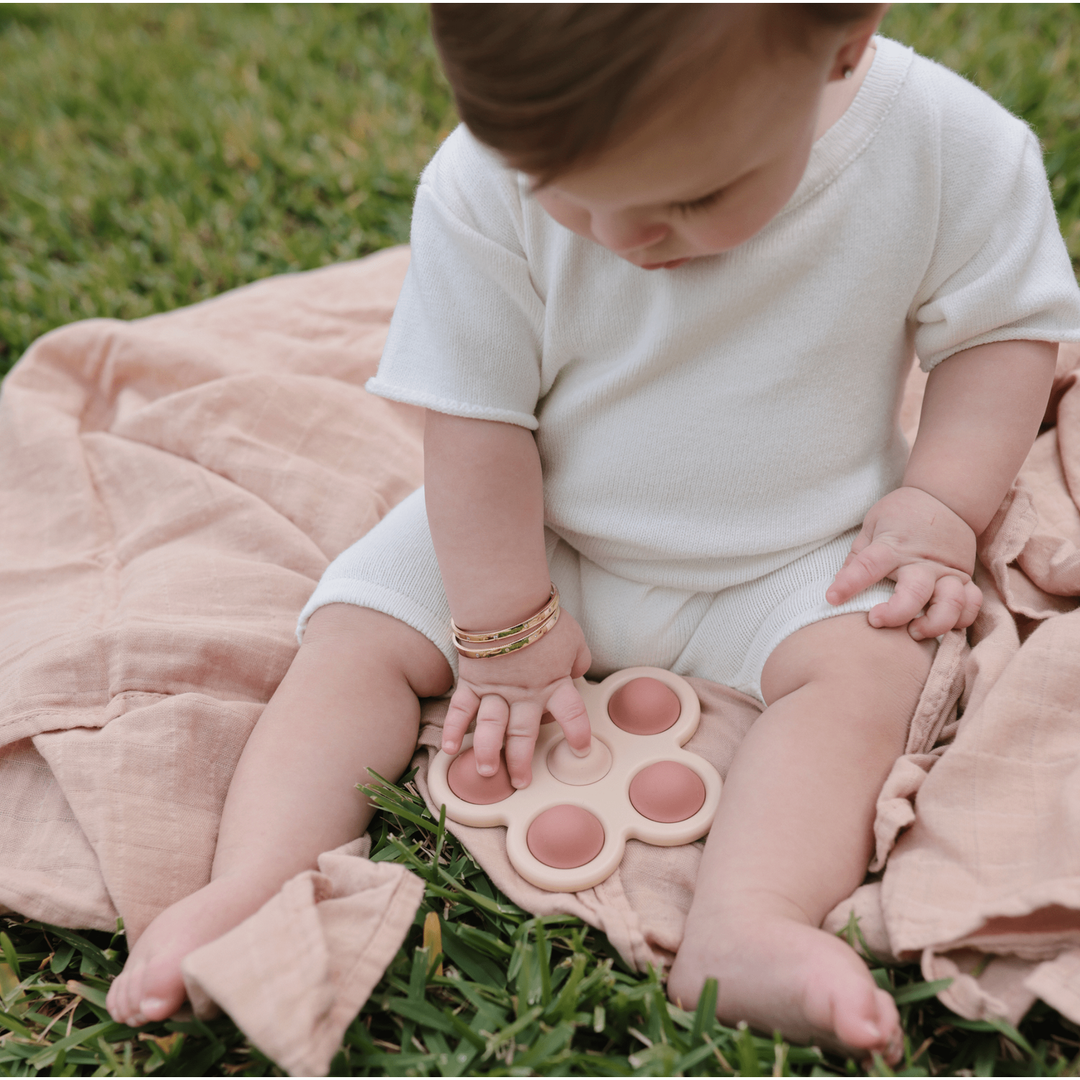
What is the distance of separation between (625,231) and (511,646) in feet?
1.44

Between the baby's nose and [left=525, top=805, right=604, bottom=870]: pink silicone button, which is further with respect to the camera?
[left=525, top=805, right=604, bottom=870]: pink silicone button

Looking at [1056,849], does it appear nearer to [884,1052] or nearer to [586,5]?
[884,1052]

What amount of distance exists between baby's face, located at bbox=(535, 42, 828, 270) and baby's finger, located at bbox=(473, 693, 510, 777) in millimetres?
462

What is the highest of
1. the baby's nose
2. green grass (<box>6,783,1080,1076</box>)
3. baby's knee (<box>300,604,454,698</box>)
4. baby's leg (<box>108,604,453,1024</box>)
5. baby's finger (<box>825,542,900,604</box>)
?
the baby's nose

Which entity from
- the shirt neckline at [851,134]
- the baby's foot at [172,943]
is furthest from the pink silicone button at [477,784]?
the shirt neckline at [851,134]

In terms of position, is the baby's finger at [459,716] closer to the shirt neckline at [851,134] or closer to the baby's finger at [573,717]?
the baby's finger at [573,717]

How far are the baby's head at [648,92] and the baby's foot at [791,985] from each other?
21.1 inches

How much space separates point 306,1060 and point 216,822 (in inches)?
12.3

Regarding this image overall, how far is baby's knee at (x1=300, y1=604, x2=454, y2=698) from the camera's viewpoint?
3.47 feet

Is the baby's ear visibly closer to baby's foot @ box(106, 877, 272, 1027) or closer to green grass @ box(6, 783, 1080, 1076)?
green grass @ box(6, 783, 1080, 1076)

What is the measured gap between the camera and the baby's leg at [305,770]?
0.86 m

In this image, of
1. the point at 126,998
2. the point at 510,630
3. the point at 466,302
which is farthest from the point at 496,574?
the point at 126,998

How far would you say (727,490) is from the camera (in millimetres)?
1033

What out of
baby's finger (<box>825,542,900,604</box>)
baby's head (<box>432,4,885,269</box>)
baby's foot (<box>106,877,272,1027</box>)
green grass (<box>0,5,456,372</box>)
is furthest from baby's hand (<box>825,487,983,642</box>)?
green grass (<box>0,5,456,372</box>)
